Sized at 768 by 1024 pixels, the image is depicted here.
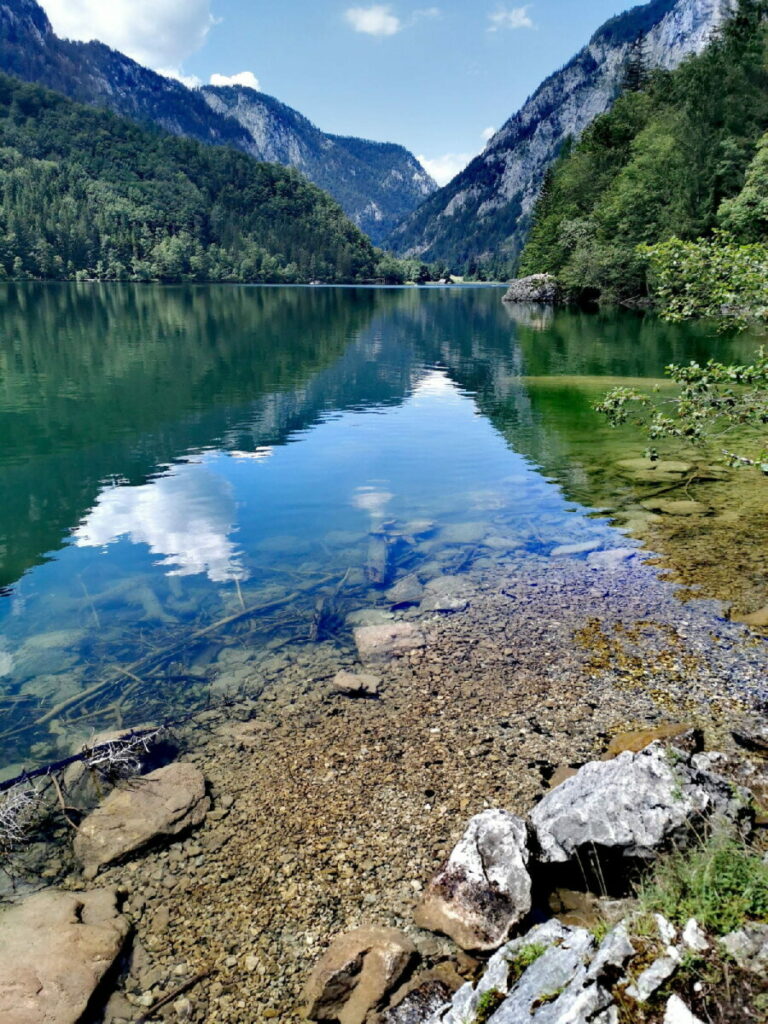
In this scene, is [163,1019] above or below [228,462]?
below

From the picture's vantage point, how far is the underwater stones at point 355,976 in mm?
5527

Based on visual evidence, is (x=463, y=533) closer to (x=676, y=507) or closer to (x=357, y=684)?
(x=676, y=507)

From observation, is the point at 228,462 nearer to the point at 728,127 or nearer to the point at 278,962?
the point at 278,962

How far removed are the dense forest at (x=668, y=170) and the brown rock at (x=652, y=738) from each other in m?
53.0

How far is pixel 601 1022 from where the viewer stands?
391 centimetres

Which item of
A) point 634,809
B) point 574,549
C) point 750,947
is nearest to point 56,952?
point 634,809

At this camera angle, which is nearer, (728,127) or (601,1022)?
(601,1022)

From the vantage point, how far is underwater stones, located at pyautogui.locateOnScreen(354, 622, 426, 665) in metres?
11.7

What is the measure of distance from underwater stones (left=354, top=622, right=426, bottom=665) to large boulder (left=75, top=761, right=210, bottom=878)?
4.03 meters

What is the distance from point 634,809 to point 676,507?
14548mm

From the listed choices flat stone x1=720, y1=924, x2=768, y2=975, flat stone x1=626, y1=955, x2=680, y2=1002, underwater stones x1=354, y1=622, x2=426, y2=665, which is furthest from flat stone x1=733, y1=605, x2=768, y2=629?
flat stone x1=626, y1=955, x2=680, y2=1002

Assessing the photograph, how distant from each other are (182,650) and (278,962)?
705 centimetres

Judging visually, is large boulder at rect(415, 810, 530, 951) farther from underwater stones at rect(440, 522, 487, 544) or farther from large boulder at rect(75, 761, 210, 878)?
underwater stones at rect(440, 522, 487, 544)

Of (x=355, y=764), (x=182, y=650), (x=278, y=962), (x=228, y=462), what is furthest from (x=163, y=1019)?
(x=228, y=462)
